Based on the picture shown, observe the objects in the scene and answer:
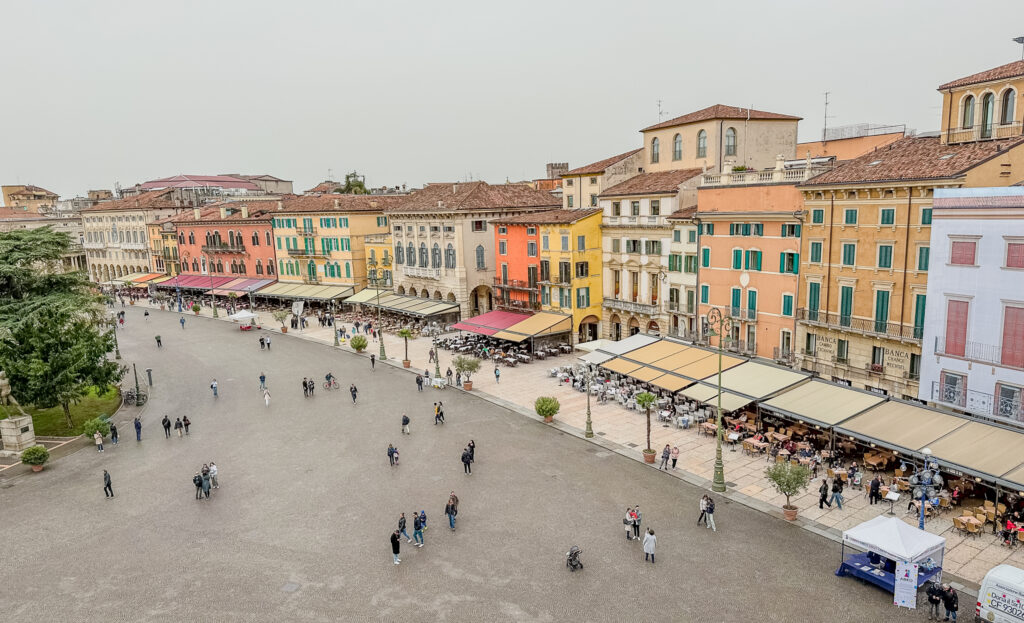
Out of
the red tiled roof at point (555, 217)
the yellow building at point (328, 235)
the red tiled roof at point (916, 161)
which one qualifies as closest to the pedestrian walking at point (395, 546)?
the red tiled roof at point (916, 161)

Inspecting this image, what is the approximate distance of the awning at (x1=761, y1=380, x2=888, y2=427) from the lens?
25.9m

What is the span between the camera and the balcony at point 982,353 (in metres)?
23.0

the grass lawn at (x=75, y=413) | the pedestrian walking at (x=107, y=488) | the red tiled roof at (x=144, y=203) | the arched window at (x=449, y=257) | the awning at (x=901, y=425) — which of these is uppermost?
the red tiled roof at (x=144, y=203)

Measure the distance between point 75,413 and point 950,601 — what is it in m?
39.9

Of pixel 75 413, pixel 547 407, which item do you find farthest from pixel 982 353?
pixel 75 413

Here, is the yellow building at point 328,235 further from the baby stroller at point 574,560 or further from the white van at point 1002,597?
the white van at point 1002,597

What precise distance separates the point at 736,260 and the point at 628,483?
16156 millimetres

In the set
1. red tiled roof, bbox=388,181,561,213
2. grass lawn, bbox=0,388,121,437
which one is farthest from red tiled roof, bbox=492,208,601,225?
grass lawn, bbox=0,388,121,437

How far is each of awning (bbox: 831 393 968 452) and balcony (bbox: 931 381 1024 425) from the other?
86cm

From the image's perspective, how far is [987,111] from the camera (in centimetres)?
2733

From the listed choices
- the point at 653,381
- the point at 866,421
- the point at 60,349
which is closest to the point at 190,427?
the point at 60,349

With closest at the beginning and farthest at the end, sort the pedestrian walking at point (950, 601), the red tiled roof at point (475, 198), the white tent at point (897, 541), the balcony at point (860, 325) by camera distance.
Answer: the pedestrian walking at point (950, 601) < the white tent at point (897, 541) < the balcony at point (860, 325) < the red tiled roof at point (475, 198)

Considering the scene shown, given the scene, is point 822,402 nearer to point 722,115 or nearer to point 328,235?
point 722,115

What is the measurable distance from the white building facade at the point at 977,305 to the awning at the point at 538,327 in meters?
23.3
